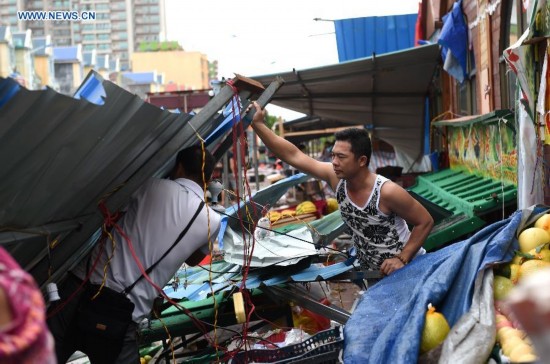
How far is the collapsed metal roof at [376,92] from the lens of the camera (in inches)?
491

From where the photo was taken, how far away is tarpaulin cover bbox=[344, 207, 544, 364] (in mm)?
3688

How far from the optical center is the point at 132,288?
14.7 feet

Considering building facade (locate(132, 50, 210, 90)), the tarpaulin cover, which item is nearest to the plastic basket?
the tarpaulin cover

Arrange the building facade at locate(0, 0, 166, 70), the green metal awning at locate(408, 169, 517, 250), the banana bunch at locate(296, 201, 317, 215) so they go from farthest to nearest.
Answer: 1. the building facade at locate(0, 0, 166, 70)
2. the banana bunch at locate(296, 201, 317, 215)
3. the green metal awning at locate(408, 169, 517, 250)

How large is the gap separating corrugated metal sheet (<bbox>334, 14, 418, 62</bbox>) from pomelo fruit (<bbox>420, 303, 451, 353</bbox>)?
1336cm

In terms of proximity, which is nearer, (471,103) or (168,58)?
(471,103)

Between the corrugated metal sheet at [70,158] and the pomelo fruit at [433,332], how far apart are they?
5.66ft

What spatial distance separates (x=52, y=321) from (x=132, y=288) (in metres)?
0.50

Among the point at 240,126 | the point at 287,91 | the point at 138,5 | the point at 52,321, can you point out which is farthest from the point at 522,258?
the point at 138,5

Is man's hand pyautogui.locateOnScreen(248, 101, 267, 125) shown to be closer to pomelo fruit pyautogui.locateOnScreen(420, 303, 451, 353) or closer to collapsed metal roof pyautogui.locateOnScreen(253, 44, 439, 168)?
pomelo fruit pyautogui.locateOnScreen(420, 303, 451, 353)

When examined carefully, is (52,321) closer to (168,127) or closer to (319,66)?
(168,127)

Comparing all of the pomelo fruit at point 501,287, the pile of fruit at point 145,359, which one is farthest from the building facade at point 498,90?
the pile of fruit at point 145,359

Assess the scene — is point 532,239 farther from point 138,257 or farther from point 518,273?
point 138,257

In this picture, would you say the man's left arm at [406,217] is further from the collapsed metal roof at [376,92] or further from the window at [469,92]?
the collapsed metal roof at [376,92]
